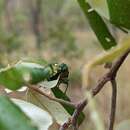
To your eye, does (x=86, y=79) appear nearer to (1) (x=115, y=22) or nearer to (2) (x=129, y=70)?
(1) (x=115, y=22)

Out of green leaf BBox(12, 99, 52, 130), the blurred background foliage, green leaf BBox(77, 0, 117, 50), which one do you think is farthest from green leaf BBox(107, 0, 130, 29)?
the blurred background foliage

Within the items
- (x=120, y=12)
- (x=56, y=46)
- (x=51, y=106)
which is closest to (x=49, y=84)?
(x=51, y=106)

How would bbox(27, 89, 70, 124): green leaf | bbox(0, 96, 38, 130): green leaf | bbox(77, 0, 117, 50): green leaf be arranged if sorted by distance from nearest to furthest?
Answer: bbox(0, 96, 38, 130): green leaf
bbox(27, 89, 70, 124): green leaf
bbox(77, 0, 117, 50): green leaf

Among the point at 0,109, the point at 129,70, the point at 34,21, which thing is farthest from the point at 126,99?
the point at 0,109

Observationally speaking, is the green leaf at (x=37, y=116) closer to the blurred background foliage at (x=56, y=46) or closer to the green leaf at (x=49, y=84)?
the green leaf at (x=49, y=84)

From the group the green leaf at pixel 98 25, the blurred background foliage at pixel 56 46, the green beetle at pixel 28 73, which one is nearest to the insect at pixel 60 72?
the green beetle at pixel 28 73

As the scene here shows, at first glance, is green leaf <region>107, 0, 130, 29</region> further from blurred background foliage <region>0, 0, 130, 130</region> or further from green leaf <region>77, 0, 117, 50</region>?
blurred background foliage <region>0, 0, 130, 130</region>
